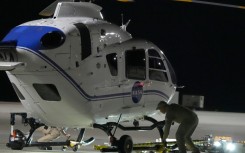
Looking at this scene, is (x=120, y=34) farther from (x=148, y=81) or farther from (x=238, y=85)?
(x=238, y=85)

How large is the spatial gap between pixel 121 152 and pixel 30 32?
308 cm

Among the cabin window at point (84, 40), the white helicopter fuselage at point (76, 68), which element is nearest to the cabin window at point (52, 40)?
the white helicopter fuselage at point (76, 68)

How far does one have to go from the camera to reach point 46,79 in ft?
41.8

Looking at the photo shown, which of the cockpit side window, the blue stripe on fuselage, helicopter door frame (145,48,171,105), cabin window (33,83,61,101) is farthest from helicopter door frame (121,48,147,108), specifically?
cabin window (33,83,61,101)

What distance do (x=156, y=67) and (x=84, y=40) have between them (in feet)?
9.22

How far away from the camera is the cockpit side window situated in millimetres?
15164

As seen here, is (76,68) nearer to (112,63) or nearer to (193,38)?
(112,63)

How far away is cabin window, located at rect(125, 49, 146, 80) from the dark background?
100ft

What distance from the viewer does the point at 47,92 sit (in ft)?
42.8

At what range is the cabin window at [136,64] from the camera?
14359 mm

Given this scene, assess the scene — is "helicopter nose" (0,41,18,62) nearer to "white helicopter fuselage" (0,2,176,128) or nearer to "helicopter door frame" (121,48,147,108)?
"white helicopter fuselage" (0,2,176,128)

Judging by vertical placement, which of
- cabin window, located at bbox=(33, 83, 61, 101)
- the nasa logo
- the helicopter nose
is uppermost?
the helicopter nose

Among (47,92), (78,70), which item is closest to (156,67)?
(78,70)

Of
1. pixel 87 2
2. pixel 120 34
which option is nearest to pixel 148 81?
pixel 120 34
